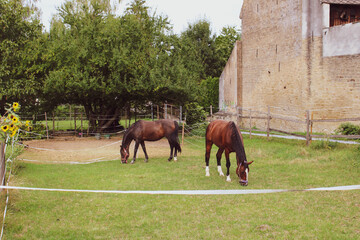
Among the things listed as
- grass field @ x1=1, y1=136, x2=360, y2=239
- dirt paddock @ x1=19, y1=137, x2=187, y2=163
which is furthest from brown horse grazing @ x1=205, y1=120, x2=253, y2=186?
dirt paddock @ x1=19, y1=137, x2=187, y2=163

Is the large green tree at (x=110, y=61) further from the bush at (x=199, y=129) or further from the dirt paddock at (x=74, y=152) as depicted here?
the dirt paddock at (x=74, y=152)

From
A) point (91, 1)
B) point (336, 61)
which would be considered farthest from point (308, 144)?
point (91, 1)

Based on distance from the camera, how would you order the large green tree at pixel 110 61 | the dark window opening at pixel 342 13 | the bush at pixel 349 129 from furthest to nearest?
1. the dark window opening at pixel 342 13
2. the large green tree at pixel 110 61
3. the bush at pixel 349 129

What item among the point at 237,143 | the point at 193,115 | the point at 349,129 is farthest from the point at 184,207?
the point at 193,115

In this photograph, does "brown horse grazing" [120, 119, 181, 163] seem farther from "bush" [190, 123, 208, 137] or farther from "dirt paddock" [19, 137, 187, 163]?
"bush" [190, 123, 208, 137]

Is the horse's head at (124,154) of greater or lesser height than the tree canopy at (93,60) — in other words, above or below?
below

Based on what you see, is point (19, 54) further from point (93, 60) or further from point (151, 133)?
point (151, 133)

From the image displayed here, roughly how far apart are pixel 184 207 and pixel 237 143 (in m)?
2.35

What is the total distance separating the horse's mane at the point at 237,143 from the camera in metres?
7.68

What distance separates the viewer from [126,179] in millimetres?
8672

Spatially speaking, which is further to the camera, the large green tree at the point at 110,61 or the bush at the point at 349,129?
the large green tree at the point at 110,61

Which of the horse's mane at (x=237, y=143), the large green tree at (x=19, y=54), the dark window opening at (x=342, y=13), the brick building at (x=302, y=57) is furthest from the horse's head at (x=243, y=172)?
the dark window opening at (x=342, y=13)

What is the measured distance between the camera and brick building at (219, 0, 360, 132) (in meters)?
17.8

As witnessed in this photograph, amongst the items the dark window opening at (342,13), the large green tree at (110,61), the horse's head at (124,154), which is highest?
the dark window opening at (342,13)
